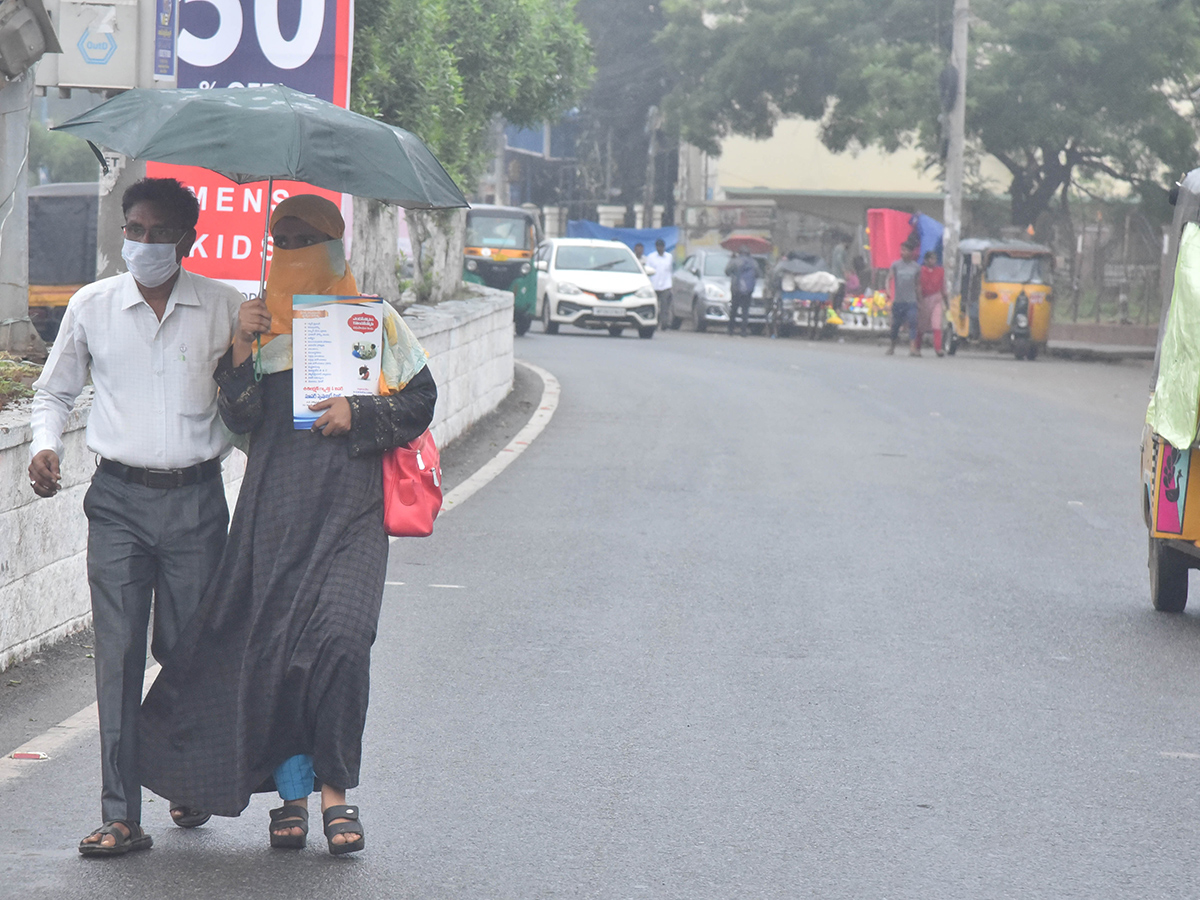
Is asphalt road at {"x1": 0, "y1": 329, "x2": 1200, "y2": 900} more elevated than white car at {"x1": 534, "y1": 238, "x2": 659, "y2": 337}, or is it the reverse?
white car at {"x1": 534, "y1": 238, "x2": 659, "y2": 337}

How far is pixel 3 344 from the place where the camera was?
9.97 m

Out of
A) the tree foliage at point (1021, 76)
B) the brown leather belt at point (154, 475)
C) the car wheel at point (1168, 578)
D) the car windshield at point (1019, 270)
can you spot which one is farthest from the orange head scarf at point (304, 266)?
the tree foliage at point (1021, 76)

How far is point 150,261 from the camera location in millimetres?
4691

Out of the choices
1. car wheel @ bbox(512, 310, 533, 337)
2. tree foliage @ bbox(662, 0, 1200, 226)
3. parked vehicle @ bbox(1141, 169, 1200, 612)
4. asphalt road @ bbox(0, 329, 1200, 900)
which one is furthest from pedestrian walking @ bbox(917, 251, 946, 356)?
parked vehicle @ bbox(1141, 169, 1200, 612)

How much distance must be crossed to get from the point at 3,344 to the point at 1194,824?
7.19 m

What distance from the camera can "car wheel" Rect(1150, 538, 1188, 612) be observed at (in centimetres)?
879

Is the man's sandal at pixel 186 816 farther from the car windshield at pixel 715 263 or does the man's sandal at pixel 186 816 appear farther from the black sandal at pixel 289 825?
the car windshield at pixel 715 263

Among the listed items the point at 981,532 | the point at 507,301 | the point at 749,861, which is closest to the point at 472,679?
the point at 749,861

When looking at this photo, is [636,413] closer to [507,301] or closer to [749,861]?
[507,301]

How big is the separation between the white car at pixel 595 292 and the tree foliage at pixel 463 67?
2921mm

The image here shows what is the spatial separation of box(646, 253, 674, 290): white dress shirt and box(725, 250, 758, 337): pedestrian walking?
1.25m

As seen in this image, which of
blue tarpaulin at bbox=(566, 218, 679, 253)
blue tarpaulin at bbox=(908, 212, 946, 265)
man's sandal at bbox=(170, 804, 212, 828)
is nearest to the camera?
man's sandal at bbox=(170, 804, 212, 828)

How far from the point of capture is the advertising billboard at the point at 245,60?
397 inches

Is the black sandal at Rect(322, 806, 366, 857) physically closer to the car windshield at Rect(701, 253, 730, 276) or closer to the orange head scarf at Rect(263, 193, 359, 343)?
the orange head scarf at Rect(263, 193, 359, 343)
